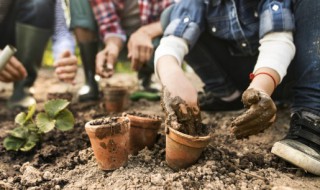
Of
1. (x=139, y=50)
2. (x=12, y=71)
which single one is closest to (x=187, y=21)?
(x=139, y=50)

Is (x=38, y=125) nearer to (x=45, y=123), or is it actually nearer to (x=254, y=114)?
(x=45, y=123)

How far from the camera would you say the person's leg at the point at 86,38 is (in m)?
2.94

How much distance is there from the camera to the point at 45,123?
1.89m

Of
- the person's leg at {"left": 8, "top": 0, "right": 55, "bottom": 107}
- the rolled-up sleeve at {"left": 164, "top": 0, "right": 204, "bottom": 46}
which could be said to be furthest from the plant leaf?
the person's leg at {"left": 8, "top": 0, "right": 55, "bottom": 107}

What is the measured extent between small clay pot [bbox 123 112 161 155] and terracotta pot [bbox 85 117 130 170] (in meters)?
0.13

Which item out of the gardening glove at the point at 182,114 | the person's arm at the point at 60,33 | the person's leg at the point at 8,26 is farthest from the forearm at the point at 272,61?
the person's leg at the point at 8,26

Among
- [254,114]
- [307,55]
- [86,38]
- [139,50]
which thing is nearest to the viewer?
[254,114]

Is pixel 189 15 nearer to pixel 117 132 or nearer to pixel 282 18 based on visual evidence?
pixel 282 18

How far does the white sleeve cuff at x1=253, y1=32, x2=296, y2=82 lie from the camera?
64.5 inches

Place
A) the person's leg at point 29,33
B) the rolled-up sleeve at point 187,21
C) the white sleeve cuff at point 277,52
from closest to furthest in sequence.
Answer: the white sleeve cuff at point 277,52
the rolled-up sleeve at point 187,21
the person's leg at point 29,33

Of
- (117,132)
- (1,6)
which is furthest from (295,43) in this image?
(1,6)

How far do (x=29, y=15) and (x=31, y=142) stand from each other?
1355 millimetres

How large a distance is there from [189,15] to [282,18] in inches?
19.5

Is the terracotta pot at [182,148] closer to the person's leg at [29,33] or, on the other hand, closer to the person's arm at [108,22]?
the person's arm at [108,22]
